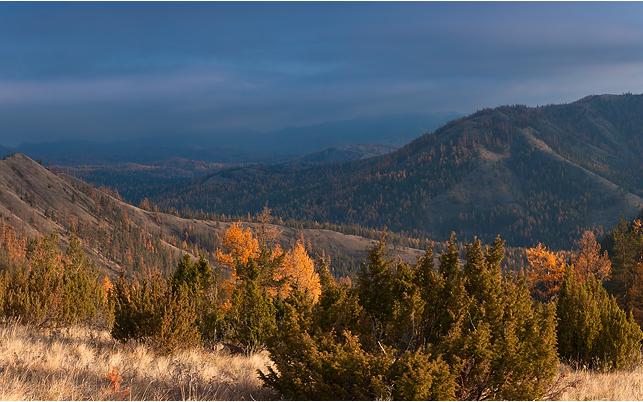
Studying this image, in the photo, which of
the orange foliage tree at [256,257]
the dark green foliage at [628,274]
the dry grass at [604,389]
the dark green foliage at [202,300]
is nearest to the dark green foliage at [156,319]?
the dark green foliage at [202,300]

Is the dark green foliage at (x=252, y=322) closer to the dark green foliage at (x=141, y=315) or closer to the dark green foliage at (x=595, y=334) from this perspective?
the dark green foliage at (x=141, y=315)

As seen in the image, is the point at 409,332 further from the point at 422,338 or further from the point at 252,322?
the point at 252,322

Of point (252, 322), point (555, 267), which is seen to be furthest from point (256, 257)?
point (252, 322)

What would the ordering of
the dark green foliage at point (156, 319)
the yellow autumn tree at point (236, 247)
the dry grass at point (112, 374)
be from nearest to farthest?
the dry grass at point (112, 374), the dark green foliage at point (156, 319), the yellow autumn tree at point (236, 247)

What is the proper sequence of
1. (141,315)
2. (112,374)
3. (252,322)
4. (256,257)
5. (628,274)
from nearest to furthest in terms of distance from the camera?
(112,374) < (141,315) < (252,322) < (628,274) < (256,257)

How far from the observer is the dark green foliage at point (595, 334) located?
1364 cm

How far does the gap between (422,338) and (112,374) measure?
4.69m

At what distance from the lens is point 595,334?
1416 centimetres

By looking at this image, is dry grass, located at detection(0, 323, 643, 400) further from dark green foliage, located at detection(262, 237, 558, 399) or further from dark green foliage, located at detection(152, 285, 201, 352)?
dark green foliage, located at detection(262, 237, 558, 399)

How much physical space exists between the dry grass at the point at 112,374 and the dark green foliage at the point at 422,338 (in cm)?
122

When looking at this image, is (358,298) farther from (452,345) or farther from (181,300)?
(181,300)

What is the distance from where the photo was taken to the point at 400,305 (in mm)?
8656

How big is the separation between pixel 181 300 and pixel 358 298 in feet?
17.0

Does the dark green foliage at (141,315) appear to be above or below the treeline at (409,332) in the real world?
below
